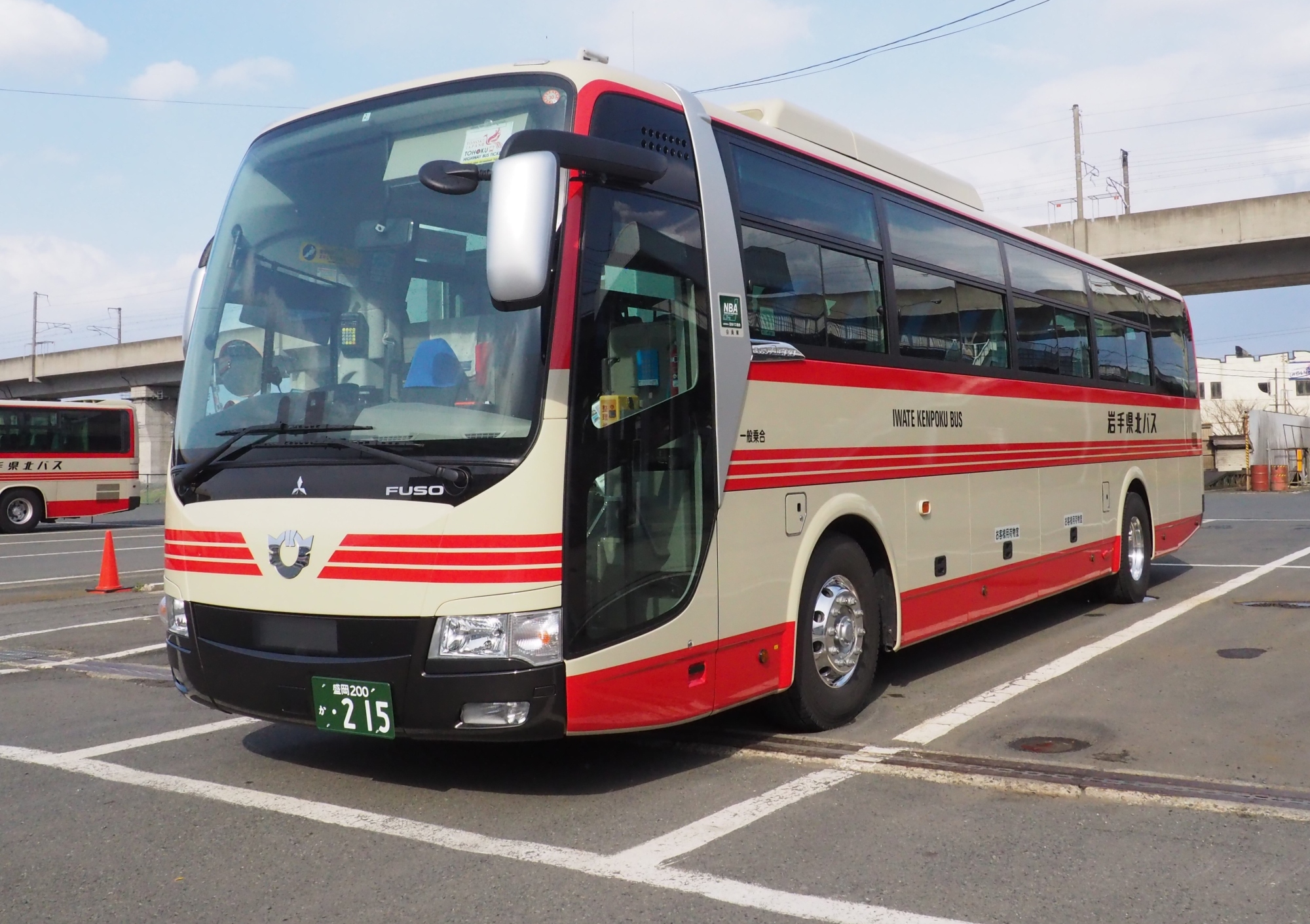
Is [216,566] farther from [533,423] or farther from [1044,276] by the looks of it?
[1044,276]

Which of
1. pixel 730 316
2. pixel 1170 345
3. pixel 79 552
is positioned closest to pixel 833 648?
pixel 730 316

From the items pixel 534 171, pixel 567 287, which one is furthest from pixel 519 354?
pixel 534 171

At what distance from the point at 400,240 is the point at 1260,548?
50.6ft

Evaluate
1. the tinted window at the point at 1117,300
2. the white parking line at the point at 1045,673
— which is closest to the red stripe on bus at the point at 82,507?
the tinted window at the point at 1117,300

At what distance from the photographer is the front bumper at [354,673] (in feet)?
15.8

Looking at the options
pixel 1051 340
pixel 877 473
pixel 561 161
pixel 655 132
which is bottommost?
pixel 877 473

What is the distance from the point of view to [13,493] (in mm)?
28484

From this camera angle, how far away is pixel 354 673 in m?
4.95

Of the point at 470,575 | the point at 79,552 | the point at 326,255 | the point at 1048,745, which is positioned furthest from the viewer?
the point at 79,552

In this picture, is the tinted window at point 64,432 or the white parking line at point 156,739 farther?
the tinted window at point 64,432

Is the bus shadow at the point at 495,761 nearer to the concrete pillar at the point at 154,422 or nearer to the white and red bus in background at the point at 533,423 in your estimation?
the white and red bus in background at the point at 533,423

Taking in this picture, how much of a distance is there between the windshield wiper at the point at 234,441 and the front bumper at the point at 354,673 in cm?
62

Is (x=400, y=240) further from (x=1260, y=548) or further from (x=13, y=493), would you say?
(x=13, y=493)

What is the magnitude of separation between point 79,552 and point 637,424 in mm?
19909
